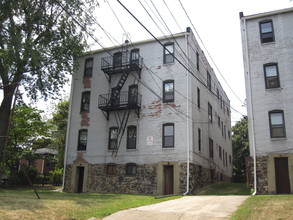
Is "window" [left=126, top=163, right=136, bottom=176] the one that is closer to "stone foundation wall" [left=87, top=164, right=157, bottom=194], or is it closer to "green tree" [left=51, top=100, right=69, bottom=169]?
"stone foundation wall" [left=87, top=164, right=157, bottom=194]

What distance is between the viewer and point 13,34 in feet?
61.7

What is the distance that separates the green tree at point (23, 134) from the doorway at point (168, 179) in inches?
485

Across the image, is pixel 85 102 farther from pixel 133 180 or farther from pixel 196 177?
pixel 196 177

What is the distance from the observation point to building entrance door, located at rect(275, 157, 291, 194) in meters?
16.6


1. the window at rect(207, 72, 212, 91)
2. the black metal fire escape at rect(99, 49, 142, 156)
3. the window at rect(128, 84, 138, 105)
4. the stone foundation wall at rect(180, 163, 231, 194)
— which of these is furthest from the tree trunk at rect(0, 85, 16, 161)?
the window at rect(207, 72, 212, 91)

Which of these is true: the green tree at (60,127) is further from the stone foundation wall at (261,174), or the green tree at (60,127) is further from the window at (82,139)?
the stone foundation wall at (261,174)

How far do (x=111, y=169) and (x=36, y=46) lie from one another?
10234 mm

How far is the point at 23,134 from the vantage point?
82.4 ft

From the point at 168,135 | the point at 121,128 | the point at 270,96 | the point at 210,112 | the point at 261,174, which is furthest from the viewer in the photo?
the point at 210,112

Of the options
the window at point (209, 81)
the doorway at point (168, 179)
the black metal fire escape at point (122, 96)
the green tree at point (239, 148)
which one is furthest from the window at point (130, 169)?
the green tree at point (239, 148)

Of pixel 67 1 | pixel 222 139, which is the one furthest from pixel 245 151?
pixel 67 1

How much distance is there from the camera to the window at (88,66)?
2503 cm

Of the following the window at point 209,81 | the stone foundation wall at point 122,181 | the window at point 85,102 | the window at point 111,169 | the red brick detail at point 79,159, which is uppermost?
the window at point 209,81

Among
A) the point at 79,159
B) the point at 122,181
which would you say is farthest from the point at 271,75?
the point at 79,159
